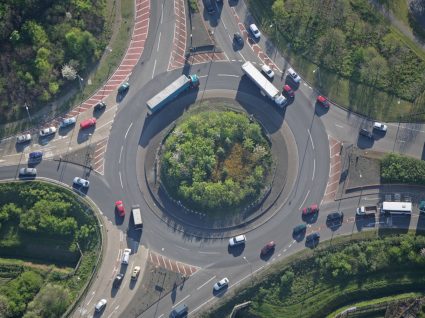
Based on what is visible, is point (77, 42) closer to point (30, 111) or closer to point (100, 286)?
point (30, 111)

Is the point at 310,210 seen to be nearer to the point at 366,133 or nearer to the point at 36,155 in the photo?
the point at 366,133

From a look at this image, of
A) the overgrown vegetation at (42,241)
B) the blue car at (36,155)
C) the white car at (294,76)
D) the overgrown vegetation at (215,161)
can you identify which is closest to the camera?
the overgrown vegetation at (215,161)

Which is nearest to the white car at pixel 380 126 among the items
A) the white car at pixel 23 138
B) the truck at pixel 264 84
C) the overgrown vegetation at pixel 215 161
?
the truck at pixel 264 84

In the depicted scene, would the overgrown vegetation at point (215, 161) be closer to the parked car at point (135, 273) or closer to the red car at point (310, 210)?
the red car at point (310, 210)

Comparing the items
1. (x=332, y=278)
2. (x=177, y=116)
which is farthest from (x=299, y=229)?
(x=177, y=116)

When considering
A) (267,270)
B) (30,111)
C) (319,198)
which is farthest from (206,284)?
(30,111)

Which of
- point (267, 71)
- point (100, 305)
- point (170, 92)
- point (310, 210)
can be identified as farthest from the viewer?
point (267, 71)
